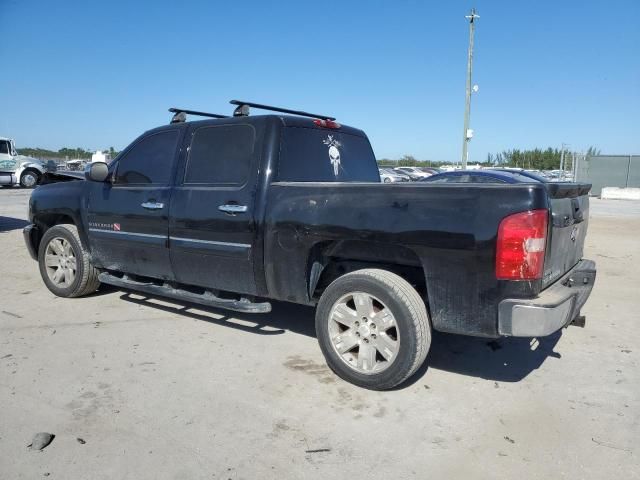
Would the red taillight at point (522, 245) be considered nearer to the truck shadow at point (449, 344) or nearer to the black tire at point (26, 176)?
the truck shadow at point (449, 344)

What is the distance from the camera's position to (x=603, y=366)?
4.05 meters

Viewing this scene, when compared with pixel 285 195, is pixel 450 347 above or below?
below

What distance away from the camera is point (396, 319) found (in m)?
3.40

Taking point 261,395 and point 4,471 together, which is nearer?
point 4,471

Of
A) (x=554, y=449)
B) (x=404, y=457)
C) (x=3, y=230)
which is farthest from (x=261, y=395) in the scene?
(x=3, y=230)

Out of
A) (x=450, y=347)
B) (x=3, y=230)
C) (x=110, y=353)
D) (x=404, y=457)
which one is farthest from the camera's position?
(x=3, y=230)

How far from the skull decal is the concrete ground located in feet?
4.91

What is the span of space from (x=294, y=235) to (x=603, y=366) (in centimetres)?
256

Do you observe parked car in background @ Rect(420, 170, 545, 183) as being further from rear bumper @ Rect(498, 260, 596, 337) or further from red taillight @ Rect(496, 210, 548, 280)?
red taillight @ Rect(496, 210, 548, 280)

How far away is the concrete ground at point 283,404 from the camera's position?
2.72 metres

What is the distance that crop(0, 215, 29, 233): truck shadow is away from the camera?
11.5 m

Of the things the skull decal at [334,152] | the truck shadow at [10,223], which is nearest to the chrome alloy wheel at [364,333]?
the skull decal at [334,152]

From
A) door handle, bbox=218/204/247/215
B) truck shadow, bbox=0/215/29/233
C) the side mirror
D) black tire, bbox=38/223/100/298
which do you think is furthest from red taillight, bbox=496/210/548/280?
truck shadow, bbox=0/215/29/233

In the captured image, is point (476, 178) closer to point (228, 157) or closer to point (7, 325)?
point (228, 157)
